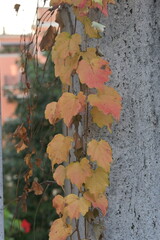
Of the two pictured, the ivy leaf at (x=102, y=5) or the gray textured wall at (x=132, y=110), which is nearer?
the ivy leaf at (x=102, y=5)

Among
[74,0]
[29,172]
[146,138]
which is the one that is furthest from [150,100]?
[29,172]

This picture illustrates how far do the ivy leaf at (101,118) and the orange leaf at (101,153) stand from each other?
2.0 inches

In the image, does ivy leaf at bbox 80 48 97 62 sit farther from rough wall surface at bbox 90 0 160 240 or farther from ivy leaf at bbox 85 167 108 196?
ivy leaf at bbox 85 167 108 196

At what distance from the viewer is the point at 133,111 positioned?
57.6 inches

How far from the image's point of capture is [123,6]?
4.78 ft

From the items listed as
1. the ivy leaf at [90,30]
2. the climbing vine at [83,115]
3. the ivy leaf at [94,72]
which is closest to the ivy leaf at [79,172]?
the climbing vine at [83,115]

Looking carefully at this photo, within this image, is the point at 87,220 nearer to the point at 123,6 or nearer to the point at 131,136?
the point at 131,136

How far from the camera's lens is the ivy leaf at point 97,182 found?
1.37 metres

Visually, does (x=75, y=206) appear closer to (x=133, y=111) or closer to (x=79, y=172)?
(x=79, y=172)

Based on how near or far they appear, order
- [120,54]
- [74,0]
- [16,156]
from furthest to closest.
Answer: [16,156], [120,54], [74,0]

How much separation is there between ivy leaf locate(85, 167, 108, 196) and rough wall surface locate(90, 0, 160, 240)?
77mm

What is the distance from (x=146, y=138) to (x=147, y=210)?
7.7 inches

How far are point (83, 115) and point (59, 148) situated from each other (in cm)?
11

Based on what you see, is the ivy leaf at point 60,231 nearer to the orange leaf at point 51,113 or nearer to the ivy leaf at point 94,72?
the orange leaf at point 51,113
